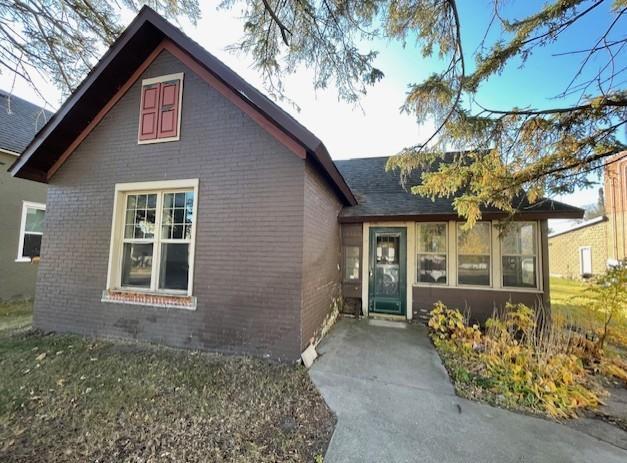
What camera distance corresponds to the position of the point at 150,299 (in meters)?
5.10

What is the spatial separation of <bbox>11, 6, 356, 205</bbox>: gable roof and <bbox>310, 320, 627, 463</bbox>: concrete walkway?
336 cm

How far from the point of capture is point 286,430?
9.31 ft

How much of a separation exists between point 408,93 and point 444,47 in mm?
991

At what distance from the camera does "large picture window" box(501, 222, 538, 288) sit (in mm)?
6379

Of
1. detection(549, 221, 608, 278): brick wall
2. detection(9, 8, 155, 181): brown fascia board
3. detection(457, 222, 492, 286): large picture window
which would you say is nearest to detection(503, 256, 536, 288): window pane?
detection(457, 222, 492, 286): large picture window

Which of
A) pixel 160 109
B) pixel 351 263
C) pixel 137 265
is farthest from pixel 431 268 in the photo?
pixel 160 109

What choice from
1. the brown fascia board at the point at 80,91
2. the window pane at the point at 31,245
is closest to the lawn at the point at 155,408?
the brown fascia board at the point at 80,91

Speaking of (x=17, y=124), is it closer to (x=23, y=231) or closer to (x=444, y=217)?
(x=23, y=231)

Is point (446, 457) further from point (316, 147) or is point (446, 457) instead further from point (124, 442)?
point (316, 147)

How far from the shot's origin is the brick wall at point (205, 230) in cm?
454

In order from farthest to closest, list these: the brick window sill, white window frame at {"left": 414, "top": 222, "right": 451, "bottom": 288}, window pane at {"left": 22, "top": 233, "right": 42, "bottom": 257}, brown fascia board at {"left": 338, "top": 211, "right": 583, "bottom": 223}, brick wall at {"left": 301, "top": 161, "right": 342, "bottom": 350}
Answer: window pane at {"left": 22, "top": 233, "right": 42, "bottom": 257}
white window frame at {"left": 414, "top": 222, "right": 451, "bottom": 288}
brown fascia board at {"left": 338, "top": 211, "right": 583, "bottom": 223}
the brick window sill
brick wall at {"left": 301, "top": 161, "right": 342, "bottom": 350}

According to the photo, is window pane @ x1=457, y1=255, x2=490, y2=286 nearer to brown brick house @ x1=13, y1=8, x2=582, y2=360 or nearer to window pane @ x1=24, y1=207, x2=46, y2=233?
brown brick house @ x1=13, y1=8, x2=582, y2=360

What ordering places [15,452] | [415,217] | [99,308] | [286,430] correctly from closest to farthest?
[15,452], [286,430], [99,308], [415,217]

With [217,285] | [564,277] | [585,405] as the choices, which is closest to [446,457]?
[585,405]
